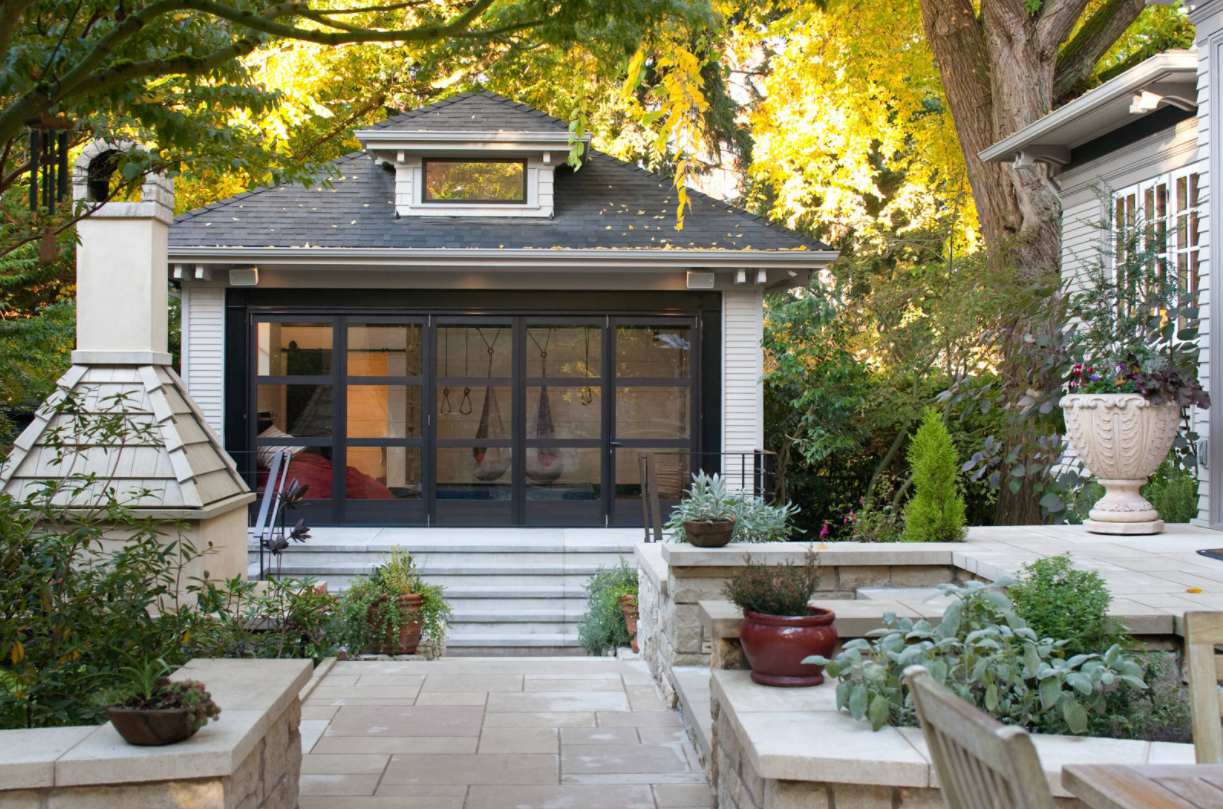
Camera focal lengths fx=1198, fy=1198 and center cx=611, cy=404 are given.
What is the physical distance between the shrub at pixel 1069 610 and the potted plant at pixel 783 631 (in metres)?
0.63

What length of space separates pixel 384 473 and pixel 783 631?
28.4 ft

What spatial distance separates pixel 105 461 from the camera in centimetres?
579

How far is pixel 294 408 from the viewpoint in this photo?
12047mm

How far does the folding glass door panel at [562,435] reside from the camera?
1202 centimetres

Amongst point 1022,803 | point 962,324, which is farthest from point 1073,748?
point 962,324

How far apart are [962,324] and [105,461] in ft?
24.1

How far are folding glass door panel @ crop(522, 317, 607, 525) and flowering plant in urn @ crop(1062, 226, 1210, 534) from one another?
5406 millimetres

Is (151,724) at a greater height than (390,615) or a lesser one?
greater

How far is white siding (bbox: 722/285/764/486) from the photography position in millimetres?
12039

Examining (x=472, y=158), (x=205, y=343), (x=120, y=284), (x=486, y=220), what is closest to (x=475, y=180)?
(x=472, y=158)

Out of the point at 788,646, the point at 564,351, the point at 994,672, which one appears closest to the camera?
the point at 994,672

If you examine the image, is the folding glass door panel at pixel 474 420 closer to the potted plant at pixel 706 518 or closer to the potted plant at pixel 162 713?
the potted plant at pixel 706 518

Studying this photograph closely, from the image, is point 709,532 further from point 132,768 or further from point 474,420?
point 474,420

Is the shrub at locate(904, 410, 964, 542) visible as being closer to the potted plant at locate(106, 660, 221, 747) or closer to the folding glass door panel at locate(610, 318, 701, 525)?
the potted plant at locate(106, 660, 221, 747)
